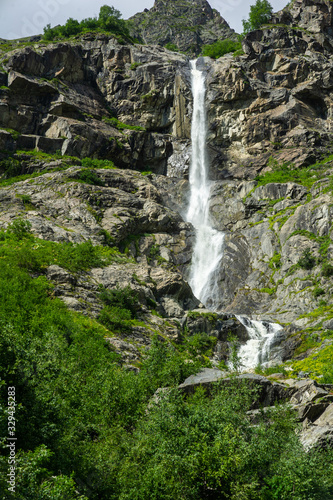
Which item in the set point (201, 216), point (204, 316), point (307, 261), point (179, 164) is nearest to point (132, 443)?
point (204, 316)

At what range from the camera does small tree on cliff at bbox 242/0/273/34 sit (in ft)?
280

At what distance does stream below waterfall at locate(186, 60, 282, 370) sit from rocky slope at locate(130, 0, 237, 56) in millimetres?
41136

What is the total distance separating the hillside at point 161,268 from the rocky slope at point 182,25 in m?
36.9

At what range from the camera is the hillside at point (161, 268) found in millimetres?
13148

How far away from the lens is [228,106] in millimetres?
70438

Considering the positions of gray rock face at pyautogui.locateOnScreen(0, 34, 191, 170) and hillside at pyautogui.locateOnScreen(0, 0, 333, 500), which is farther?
gray rock face at pyautogui.locateOnScreen(0, 34, 191, 170)

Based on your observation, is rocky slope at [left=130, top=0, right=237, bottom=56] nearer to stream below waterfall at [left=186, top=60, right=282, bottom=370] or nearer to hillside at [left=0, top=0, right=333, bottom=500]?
hillside at [left=0, top=0, right=333, bottom=500]

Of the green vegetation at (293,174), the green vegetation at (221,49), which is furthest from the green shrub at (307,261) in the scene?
the green vegetation at (221,49)

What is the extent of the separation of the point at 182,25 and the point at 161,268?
10179 centimetres

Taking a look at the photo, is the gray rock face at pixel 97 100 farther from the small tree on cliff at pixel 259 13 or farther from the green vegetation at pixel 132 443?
the green vegetation at pixel 132 443

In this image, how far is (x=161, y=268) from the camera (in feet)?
145

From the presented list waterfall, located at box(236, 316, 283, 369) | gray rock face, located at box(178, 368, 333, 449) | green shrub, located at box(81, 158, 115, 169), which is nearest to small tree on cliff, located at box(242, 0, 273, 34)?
green shrub, located at box(81, 158, 115, 169)

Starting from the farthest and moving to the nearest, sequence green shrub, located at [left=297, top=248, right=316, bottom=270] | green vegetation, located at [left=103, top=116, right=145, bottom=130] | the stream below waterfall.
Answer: green vegetation, located at [left=103, top=116, right=145, bottom=130]
green shrub, located at [left=297, top=248, right=316, bottom=270]
the stream below waterfall

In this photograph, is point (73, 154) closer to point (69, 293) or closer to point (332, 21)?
point (69, 293)
